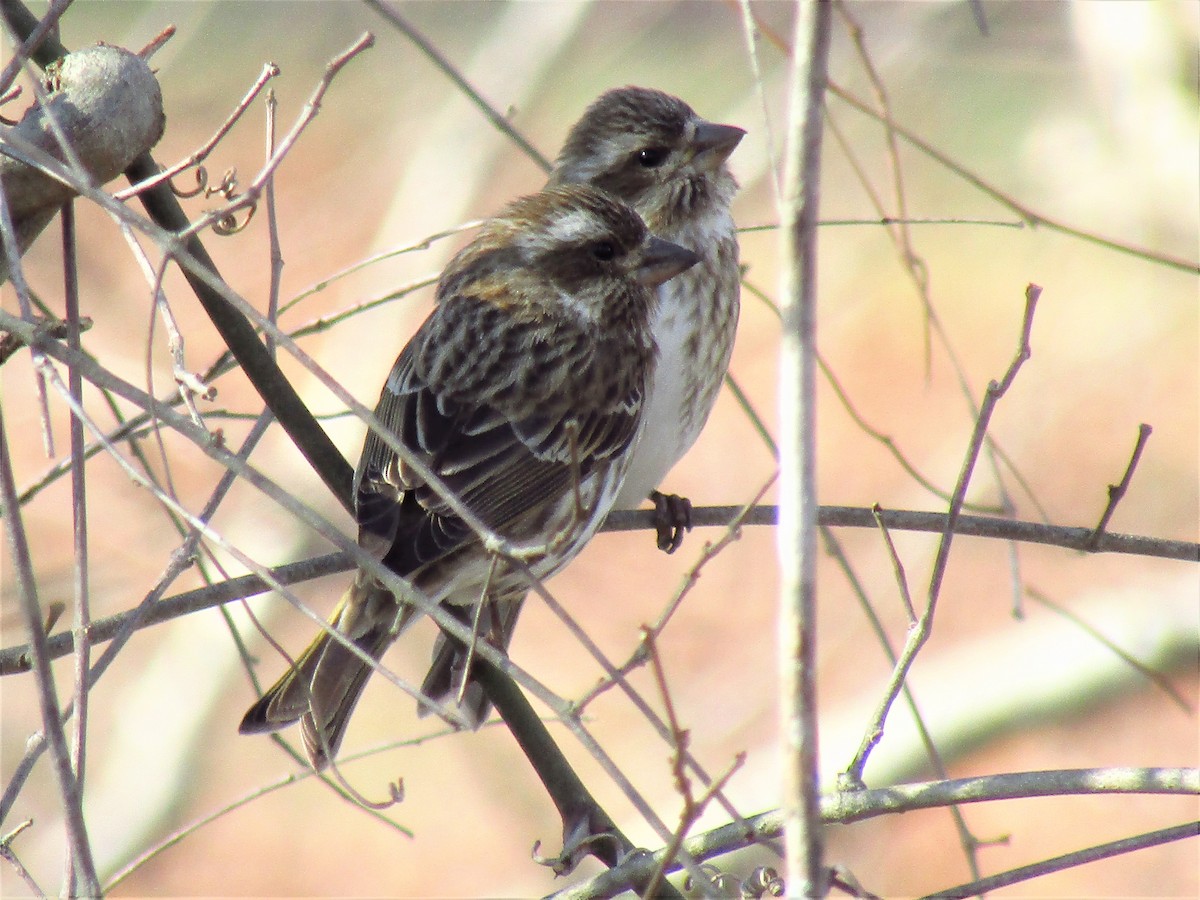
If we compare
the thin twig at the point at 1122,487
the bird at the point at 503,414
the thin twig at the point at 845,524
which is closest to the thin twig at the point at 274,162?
the thin twig at the point at 845,524

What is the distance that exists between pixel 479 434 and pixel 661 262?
0.84 m

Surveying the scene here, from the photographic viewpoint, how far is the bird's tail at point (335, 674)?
3.52 metres

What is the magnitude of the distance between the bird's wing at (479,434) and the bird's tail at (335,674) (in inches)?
7.2

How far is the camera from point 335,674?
3736mm

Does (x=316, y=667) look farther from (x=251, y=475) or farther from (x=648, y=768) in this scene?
(x=648, y=768)

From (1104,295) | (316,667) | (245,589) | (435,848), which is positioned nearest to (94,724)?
(435,848)

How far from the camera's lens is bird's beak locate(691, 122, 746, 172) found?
203 inches

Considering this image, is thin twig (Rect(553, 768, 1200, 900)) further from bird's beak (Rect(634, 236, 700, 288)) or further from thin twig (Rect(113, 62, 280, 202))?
bird's beak (Rect(634, 236, 700, 288))

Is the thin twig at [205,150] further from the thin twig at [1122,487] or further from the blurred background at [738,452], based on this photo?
the thin twig at [1122,487]

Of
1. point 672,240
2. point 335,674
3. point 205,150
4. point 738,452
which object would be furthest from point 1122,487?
point 738,452

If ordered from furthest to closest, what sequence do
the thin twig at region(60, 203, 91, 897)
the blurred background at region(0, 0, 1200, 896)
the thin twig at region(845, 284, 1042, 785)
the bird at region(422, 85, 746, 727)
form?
the blurred background at region(0, 0, 1200, 896) → the bird at region(422, 85, 746, 727) → the thin twig at region(845, 284, 1042, 785) → the thin twig at region(60, 203, 91, 897)

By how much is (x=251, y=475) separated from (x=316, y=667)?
1714mm

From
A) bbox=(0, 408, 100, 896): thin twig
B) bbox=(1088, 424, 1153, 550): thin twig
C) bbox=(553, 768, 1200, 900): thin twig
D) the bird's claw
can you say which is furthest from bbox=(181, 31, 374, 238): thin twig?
the bird's claw

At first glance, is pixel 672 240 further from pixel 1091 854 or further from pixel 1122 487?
pixel 1091 854
